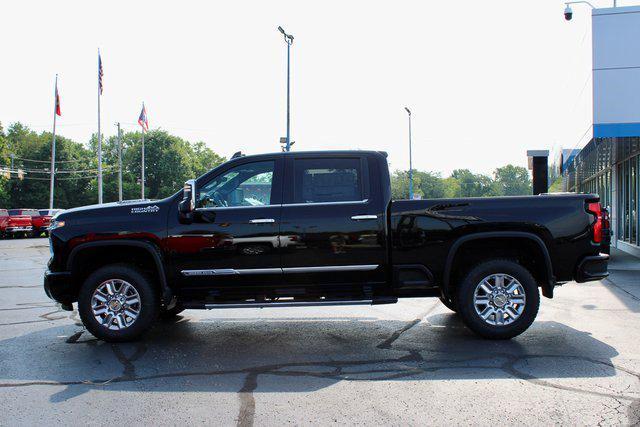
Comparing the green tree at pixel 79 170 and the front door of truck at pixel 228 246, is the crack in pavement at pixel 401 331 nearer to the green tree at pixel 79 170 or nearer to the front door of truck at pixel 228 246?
the front door of truck at pixel 228 246

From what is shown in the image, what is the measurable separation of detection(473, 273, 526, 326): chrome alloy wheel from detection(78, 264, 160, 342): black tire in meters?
3.64

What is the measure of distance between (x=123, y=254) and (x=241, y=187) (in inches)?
62.0

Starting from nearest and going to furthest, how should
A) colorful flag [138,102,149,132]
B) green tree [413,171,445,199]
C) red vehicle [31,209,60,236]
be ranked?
red vehicle [31,209,60,236], colorful flag [138,102,149,132], green tree [413,171,445,199]

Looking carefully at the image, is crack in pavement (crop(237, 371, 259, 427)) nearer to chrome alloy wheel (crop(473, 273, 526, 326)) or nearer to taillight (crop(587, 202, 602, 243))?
chrome alloy wheel (crop(473, 273, 526, 326))

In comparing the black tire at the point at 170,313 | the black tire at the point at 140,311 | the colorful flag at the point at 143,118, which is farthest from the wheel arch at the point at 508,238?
the colorful flag at the point at 143,118

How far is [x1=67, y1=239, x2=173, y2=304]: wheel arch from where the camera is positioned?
20.3ft

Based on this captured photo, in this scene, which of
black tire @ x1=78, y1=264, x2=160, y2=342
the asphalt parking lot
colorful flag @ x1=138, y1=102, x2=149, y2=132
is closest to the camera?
the asphalt parking lot

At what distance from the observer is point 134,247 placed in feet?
20.8

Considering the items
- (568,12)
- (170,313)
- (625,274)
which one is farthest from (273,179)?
(568,12)

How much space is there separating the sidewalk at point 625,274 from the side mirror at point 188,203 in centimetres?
711

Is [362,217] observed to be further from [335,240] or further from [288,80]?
[288,80]

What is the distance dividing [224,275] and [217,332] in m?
1.11

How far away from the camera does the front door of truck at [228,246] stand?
242 inches

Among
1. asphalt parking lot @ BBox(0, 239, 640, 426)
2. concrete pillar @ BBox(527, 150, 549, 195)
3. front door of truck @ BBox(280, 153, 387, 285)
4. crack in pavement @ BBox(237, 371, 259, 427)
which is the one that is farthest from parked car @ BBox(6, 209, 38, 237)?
crack in pavement @ BBox(237, 371, 259, 427)
